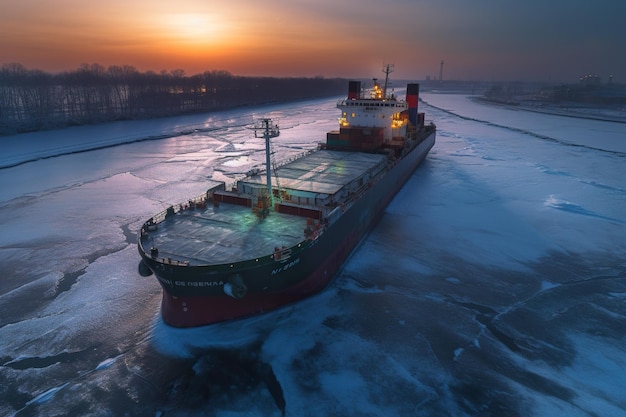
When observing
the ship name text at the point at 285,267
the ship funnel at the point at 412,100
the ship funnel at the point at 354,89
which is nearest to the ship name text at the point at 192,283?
the ship name text at the point at 285,267

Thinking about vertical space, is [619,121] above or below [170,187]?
above

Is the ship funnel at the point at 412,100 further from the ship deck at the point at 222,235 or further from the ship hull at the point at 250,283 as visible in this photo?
the ship deck at the point at 222,235

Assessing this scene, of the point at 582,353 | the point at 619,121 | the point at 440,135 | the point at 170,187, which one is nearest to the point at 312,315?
the point at 582,353

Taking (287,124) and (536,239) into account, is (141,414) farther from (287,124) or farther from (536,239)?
(287,124)

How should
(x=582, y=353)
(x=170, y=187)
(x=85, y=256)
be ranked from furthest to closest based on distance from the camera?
(x=170, y=187)
(x=85, y=256)
(x=582, y=353)

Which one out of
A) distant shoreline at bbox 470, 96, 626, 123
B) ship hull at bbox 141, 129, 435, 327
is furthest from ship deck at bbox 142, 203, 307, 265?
distant shoreline at bbox 470, 96, 626, 123

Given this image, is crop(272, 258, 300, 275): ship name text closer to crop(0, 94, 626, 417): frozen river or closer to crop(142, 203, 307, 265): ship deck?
crop(142, 203, 307, 265): ship deck
